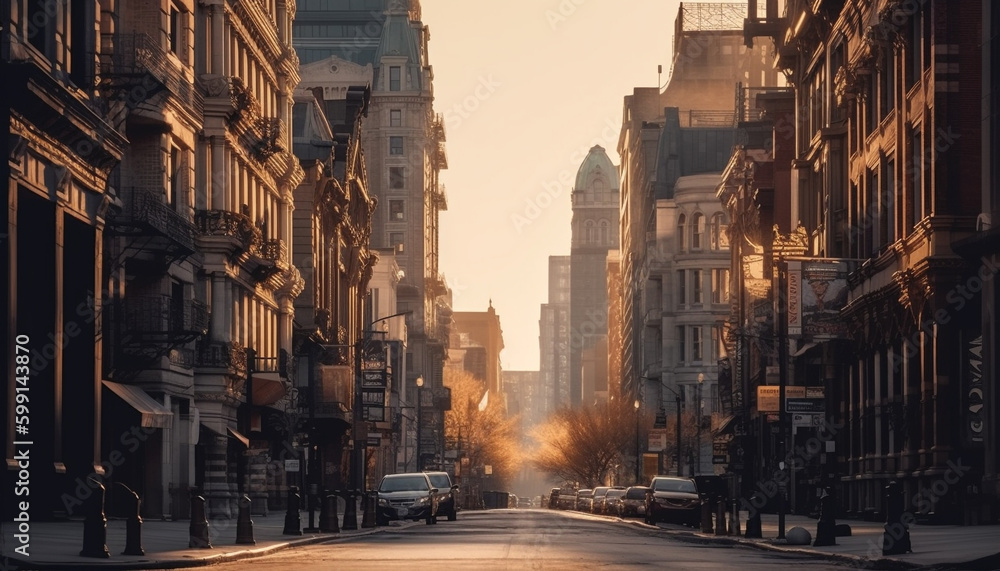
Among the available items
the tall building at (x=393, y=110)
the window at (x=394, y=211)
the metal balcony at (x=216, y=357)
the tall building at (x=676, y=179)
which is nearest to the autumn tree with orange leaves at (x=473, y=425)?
the tall building at (x=393, y=110)

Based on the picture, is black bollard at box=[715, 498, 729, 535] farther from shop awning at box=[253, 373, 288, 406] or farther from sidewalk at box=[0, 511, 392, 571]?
shop awning at box=[253, 373, 288, 406]

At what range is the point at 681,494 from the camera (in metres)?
59.9

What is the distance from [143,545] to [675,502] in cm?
3073

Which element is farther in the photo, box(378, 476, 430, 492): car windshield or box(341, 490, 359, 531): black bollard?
box(378, 476, 430, 492): car windshield

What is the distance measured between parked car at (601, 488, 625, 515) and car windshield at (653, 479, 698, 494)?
928 inches

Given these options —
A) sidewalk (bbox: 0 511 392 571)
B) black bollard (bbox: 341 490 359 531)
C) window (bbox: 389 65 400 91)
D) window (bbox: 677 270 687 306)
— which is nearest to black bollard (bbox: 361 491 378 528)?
black bollard (bbox: 341 490 359 531)

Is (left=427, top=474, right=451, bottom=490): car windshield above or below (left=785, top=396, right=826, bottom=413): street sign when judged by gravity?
below

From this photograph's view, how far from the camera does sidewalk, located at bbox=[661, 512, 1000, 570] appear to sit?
85.7 feet

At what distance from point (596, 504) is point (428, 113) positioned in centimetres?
8337

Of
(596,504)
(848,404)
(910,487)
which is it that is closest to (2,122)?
(910,487)

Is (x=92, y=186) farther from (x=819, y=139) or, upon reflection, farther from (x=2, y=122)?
(x=819, y=139)

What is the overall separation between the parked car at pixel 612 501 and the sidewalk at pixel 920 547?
39316 mm

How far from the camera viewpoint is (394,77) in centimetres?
16838

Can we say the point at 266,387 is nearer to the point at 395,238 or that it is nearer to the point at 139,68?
the point at 139,68
